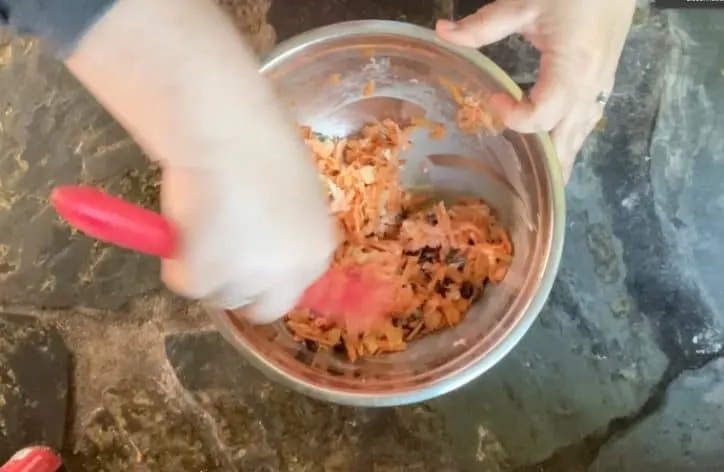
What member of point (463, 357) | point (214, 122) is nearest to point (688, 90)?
point (463, 357)

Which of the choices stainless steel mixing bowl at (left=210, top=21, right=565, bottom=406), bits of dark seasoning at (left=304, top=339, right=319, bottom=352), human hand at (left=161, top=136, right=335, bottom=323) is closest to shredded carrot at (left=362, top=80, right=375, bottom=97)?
stainless steel mixing bowl at (left=210, top=21, right=565, bottom=406)

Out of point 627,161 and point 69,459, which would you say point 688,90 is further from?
point 69,459

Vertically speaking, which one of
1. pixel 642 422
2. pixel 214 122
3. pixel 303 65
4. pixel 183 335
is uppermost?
pixel 214 122

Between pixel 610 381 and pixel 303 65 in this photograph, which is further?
pixel 610 381

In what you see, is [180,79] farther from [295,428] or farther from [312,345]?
[295,428]

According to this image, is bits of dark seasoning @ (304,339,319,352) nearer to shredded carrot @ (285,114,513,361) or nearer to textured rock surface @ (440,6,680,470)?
shredded carrot @ (285,114,513,361)

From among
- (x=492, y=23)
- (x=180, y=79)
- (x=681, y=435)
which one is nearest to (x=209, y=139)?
(x=180, y=79)
